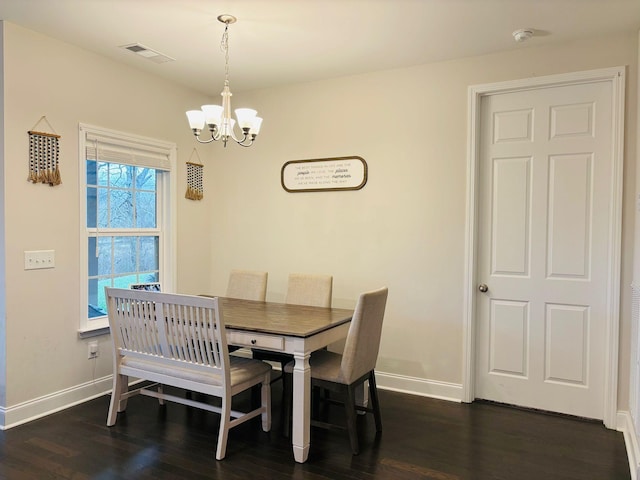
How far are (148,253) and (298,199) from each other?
138cm

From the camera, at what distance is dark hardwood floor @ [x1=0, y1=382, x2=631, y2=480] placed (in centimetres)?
246

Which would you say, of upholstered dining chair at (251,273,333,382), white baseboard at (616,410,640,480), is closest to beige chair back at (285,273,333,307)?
upholstered dining chair at (251,273,333,382)

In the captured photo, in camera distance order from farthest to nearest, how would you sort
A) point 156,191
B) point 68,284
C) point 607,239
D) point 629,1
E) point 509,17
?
point 156,191
point 68,284
point 607,239
point 509,17
point 629,1

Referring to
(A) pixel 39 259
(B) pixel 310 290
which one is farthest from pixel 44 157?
(B) pixel 310 290

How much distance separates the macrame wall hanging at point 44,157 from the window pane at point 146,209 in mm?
799

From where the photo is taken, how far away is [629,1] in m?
2.57

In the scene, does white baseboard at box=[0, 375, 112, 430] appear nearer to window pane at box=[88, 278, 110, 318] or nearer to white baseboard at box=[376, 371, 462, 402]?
window pane at box=[88, 278, 110, 318]

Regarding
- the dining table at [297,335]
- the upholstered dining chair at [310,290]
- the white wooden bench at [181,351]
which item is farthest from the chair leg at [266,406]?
the upholstered dining chair at [310,290]

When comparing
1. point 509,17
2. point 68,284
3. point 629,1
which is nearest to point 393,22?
point 509,17

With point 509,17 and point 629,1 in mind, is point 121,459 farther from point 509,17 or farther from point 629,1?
point 629,1

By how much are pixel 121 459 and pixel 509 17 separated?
3371 mm

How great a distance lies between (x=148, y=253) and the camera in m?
4.05

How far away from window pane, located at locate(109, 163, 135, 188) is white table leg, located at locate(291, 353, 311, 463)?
2191 millimetres

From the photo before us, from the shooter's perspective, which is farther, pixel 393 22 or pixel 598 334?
pixel 598 334
